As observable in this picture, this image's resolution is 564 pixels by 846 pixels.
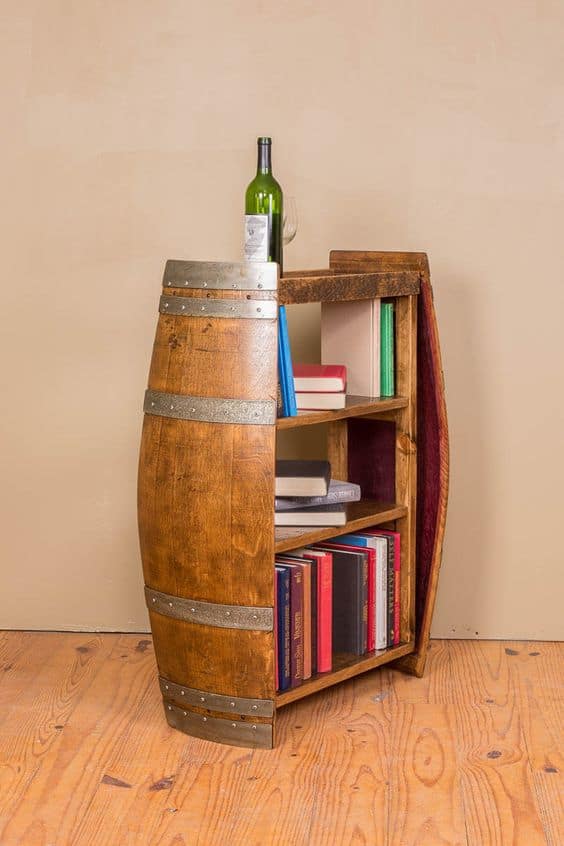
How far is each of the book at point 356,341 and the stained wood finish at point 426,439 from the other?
0.14m

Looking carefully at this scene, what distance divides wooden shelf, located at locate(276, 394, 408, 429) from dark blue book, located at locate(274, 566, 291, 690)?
0.34 meters

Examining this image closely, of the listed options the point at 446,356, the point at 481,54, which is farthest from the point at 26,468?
the point at 481,54

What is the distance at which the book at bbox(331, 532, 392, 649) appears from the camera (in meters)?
2.88

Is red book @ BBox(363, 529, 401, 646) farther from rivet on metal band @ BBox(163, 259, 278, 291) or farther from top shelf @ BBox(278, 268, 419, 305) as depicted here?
rivet on metal band @ BBox(163, 259, 278, 291)

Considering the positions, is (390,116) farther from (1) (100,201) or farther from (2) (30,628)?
(2) (30,628)

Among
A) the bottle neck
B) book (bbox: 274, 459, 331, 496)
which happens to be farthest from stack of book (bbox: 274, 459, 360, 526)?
the bottle neck

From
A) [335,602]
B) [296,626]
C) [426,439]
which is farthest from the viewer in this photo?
[426,439]

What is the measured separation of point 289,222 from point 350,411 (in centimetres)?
47

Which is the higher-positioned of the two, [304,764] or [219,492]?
[219,492]

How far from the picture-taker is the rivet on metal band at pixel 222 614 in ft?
8.07

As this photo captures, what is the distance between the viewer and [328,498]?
8.97ft

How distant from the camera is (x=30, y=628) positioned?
3.37m

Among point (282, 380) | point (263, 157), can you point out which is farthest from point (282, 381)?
point (263, 157)

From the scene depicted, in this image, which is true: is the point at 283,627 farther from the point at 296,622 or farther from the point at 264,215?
the point at 264,215
